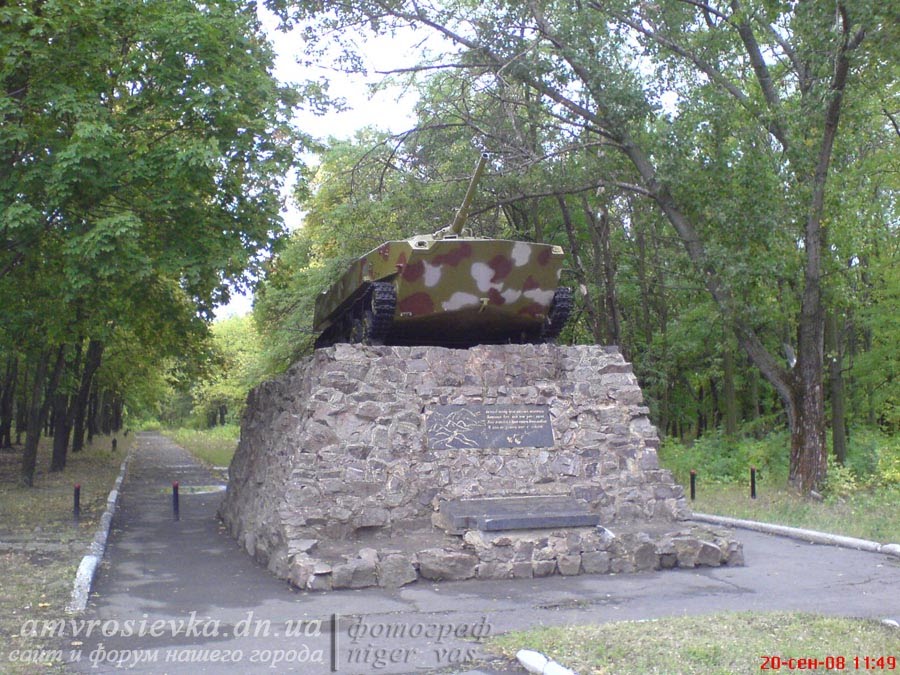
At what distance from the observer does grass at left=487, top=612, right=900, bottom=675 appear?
6289mm

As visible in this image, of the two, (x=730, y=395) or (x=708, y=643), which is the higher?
(x=730, y=395)

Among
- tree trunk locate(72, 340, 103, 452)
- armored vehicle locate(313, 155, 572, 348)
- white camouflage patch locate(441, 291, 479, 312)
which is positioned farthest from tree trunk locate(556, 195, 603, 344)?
tree trunk locate(72, 340, 103, 452)

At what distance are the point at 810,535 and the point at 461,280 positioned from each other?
5.63m

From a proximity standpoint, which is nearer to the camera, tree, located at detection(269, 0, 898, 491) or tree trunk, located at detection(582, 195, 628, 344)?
tree, located at detection(269, 0, 898, 491)

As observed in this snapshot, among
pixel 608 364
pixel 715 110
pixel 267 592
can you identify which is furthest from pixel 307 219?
pixel 267 592

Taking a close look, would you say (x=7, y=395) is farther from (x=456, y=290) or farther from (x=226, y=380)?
(x=456, y=290)

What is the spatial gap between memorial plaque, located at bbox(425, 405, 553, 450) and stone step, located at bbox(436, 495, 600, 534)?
74 cm

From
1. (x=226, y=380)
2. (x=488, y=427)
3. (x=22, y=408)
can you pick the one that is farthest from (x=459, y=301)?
(x=226, y=380)

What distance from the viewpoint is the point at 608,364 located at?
12.6 m

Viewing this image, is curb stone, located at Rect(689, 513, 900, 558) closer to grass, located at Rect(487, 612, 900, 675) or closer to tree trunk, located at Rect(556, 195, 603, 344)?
grass, located at Rect(487, 612, 900, 675)

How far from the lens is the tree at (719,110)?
53.5 ft

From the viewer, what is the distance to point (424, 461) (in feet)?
37.2

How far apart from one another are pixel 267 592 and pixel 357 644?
2.49 m

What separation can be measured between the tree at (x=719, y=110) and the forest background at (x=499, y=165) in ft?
0.19
